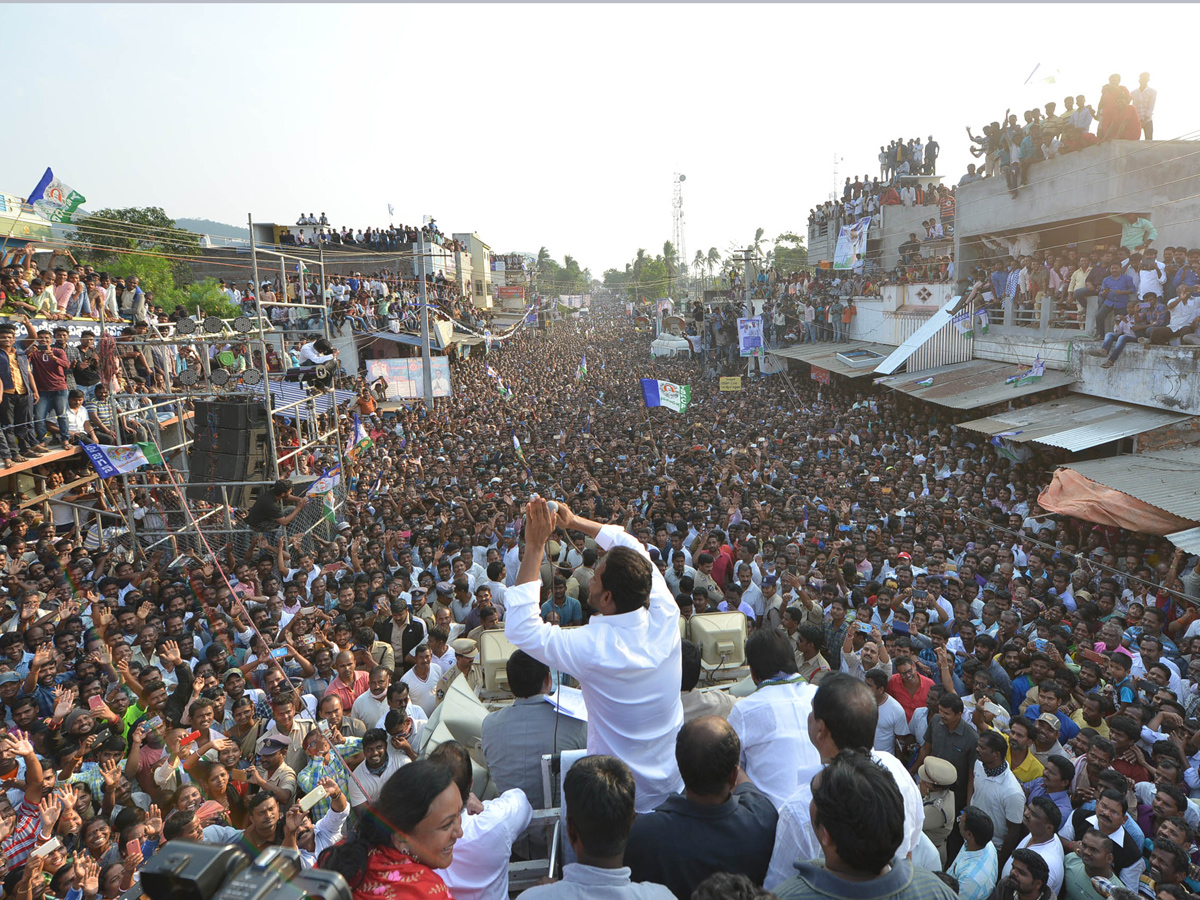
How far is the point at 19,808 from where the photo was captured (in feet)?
12.6

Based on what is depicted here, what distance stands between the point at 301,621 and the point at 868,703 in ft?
16.4

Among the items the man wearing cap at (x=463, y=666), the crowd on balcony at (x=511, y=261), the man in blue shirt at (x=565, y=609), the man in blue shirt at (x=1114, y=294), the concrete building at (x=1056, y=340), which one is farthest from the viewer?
the crowd on balcony at (x=511, y=261)

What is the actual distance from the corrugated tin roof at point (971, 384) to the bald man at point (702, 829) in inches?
446

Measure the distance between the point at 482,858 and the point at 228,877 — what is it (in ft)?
3.59

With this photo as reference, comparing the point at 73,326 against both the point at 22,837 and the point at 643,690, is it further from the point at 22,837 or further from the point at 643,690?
the point at 643,690

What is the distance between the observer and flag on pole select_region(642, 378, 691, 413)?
14703 mm

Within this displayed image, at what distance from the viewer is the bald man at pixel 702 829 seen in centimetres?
218

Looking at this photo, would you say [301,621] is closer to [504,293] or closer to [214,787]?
[214,787]

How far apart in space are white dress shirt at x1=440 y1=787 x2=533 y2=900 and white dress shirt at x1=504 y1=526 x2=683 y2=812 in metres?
0.47

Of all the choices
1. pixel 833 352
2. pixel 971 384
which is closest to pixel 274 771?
pixel 971 384

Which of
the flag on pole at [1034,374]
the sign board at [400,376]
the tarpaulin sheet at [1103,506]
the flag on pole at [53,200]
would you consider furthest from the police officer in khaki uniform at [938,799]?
the sign board at [400,376]

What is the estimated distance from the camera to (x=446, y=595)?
677cm

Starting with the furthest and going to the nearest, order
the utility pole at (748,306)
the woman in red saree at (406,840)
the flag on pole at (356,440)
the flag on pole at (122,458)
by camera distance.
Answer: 1. the utility pole at (748,306)
2. the flag on pole at (356,440)
3. the flag on pole at (122,458)
4. the woman in red saree at (406,840)

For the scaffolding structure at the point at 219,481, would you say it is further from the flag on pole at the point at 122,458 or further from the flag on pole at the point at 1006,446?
the flag on pole at the point at 1006,446
